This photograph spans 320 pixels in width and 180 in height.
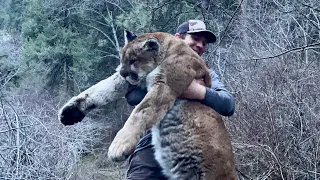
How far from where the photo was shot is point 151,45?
397 cm

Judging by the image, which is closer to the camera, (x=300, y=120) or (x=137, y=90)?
(x=137, y=90)

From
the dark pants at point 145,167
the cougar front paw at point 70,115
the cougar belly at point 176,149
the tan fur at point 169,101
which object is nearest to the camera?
the tan fur at point 169,101

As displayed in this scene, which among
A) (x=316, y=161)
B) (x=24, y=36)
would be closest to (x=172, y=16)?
(x=24, y=36)

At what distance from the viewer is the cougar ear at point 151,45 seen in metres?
3.96

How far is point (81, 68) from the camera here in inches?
798

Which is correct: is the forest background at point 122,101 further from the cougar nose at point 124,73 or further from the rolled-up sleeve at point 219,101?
the cougar nose at point 124,73

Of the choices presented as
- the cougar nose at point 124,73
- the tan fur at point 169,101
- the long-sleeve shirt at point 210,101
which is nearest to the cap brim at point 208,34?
the tan fur at point 169,101

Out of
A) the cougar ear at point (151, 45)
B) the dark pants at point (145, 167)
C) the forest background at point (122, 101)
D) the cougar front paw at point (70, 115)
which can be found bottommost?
the forest background at point (122, 101)

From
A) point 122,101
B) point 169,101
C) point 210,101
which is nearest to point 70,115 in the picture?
point 169,101

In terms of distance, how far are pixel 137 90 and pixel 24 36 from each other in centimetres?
1851

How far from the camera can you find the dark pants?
3752 millimetres

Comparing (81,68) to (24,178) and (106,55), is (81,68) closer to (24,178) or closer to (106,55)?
(106,55)

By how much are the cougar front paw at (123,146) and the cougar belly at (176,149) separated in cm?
31

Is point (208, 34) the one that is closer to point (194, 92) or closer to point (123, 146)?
point (194, 92)
